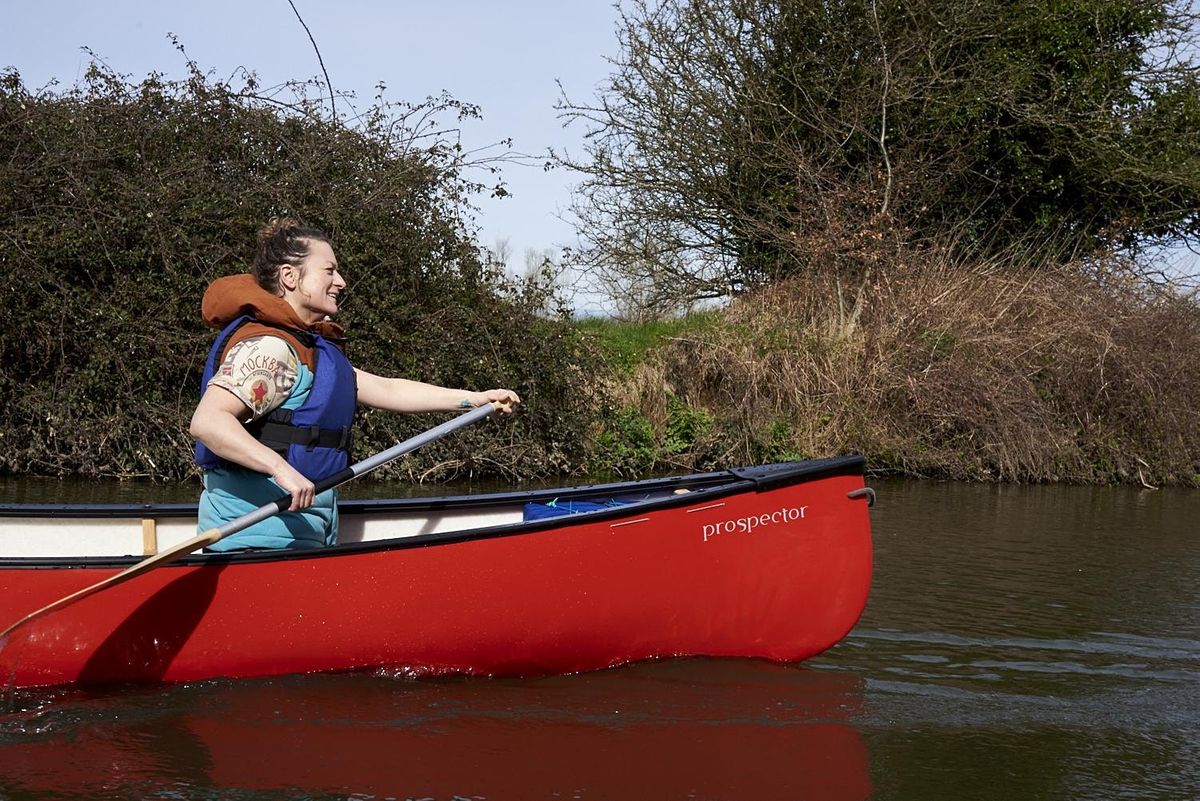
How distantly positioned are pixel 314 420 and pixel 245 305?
439 millimetres

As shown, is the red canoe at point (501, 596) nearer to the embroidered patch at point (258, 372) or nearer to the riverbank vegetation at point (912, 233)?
the embroidered patch at point (258, 372)

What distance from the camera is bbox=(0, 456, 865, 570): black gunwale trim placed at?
4.39 m

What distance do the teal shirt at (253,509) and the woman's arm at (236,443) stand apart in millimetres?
308

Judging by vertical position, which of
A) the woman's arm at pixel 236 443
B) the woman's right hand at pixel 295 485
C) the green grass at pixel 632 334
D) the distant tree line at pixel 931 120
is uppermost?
the distant tree line at pixel 931 120

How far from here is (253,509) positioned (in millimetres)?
4484

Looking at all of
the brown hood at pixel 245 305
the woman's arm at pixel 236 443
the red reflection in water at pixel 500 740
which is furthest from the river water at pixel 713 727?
the brown hood at pixel 245 305

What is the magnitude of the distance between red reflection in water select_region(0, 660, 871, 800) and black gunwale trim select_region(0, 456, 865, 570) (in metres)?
0.49

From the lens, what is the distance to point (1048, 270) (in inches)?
546

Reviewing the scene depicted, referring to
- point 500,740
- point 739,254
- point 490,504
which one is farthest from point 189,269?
point 739,254

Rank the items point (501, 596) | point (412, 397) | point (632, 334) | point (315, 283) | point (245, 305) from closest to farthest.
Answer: point (245, 305) → point (315, 283) → point (501, 596) → point (412, 397) → point (632, 334)

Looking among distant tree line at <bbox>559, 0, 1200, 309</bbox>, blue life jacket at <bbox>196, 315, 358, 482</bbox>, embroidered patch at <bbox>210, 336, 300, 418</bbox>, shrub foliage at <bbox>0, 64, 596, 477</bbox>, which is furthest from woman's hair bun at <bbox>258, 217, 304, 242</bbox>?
distant tree line at <bbox>559, 0, 1200, 309</bbox>

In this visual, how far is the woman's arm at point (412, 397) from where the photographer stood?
4777mm

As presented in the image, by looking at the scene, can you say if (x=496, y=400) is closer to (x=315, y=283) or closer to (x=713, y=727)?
(x=315, y=283)

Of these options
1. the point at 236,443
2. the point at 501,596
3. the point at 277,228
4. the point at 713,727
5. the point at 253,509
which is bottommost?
the point at 713,727
